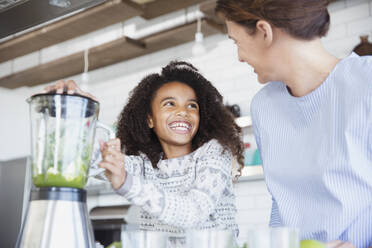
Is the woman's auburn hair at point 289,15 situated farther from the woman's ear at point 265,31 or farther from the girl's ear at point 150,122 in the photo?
the girl's ear at point 150,122

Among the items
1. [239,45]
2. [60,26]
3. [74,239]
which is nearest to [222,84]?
[60,26]

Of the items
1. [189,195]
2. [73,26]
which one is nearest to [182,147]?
[189,195]

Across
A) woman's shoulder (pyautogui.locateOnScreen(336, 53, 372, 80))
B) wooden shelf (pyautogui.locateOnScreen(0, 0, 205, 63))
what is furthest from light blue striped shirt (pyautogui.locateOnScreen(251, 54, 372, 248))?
wooden shelf (pyautogui.locateOnScreen(0, 0, 205, 63))

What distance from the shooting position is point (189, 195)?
1205mm

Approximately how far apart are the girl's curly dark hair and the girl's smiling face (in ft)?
0.15

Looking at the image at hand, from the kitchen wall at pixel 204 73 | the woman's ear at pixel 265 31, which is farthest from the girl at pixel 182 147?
the kitchen wall at pixel 204 73

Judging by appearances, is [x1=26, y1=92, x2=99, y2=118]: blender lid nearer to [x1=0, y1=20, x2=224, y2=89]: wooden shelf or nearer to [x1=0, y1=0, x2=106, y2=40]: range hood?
[x1=0, y1=0, x2=106, y2=40]: range hood

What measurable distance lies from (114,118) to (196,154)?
8.77 feet

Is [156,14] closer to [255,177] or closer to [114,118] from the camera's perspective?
[114,118]

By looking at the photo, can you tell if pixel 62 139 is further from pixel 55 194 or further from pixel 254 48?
pixel 254 48

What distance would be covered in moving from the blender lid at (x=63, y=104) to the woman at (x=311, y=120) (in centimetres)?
48

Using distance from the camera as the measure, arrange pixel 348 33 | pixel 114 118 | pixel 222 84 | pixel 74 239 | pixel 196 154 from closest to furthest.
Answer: pixel 74 239, pixel 196 154, pixel 348 33, pixel 222 84, pixel 114 118

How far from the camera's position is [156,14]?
11.8ft

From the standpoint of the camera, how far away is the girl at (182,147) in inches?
47.5
